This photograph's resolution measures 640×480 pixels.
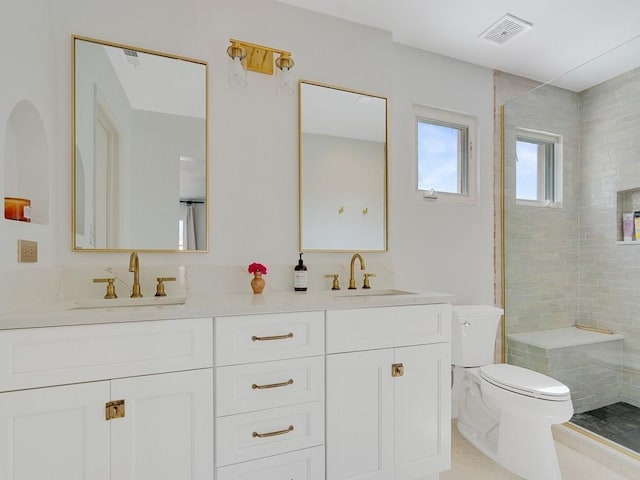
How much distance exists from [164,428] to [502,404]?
1.63 m

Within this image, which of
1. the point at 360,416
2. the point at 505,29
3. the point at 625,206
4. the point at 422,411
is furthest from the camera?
the point at 625,206

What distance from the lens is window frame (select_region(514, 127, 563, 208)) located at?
263 cm

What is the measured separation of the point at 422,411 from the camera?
159 centimetres

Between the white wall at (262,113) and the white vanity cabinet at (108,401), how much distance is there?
0.34 meters

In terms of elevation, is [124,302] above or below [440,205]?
below

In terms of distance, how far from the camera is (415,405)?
1574 mm

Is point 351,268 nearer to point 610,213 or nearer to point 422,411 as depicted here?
point 422,411

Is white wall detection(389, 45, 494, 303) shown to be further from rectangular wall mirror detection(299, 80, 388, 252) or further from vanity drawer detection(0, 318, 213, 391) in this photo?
vanity drawer detection(0, 318, 213, 391)

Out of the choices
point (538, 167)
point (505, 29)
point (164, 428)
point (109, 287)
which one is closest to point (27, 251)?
point (109, 287)

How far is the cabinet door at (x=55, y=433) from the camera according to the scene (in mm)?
1019

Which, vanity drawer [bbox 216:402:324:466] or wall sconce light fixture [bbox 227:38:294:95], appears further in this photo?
wall sconce light fixture [bbox 227:38:294:95]

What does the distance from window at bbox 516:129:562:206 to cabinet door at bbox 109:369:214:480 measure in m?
2.54

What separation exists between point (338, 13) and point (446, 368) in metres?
1.97

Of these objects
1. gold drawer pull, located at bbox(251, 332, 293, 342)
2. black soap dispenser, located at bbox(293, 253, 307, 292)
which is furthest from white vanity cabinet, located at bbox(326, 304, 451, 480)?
black soap dispenser, located at bbox(293, 253, 307, 292)
